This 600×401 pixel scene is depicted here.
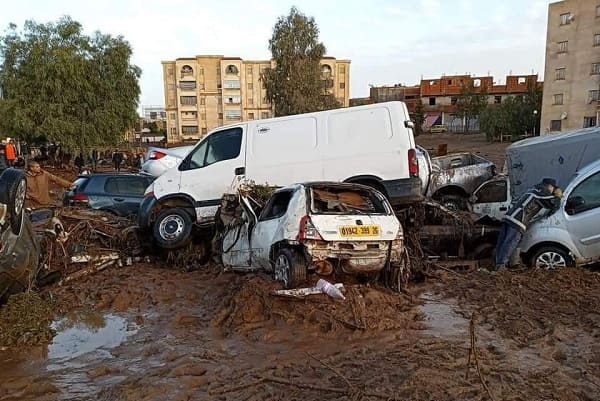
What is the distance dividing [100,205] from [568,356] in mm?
11170

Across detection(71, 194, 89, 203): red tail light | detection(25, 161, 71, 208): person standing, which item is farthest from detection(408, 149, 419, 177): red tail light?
detection(25, 161, 71, 208): person standing

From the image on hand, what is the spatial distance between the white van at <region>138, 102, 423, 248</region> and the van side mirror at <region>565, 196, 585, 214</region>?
2284 mm

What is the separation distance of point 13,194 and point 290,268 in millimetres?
3180

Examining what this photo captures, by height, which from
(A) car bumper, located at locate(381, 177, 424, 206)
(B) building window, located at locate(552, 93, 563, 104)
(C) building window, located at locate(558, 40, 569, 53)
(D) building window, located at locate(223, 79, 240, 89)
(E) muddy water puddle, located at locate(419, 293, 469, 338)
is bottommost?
(E) muddy water puddle, located at locate(419, 293, 469, 338)

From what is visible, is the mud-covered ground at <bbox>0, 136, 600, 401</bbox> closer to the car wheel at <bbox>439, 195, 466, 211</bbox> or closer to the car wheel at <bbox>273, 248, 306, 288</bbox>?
the car wheel at <bbox>273, 248, 306, 288</bbox>

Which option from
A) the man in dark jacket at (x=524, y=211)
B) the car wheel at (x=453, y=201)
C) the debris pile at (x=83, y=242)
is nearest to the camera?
the debris pile at (x=83, y=242)

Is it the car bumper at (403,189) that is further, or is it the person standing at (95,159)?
the person standing at (95,159)

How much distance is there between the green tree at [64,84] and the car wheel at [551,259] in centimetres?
2877

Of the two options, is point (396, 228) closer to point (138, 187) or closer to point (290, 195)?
point (290, 195)

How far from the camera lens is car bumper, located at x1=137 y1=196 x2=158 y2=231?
9.38 metres

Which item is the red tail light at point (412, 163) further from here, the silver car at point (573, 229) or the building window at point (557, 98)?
the building window at point (557, 98)

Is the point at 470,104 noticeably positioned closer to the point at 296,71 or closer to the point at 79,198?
the point at 296,71

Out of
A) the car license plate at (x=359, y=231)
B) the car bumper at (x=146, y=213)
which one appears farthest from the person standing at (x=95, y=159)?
the car license plate at (x=359, y=231)

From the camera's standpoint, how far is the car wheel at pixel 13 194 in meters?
4.48
